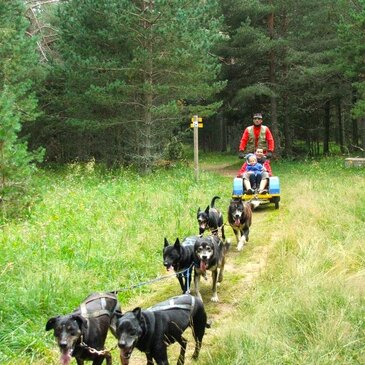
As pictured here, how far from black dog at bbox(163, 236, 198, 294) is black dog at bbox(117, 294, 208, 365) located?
108 centimetres

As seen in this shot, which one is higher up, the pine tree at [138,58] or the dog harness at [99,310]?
the pine tree at [138,58]

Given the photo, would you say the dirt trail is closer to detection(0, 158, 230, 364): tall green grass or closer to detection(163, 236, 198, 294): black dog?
detection(163, 236, 198, 294): black dog

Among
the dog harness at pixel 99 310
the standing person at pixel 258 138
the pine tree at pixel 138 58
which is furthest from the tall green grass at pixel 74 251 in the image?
the pine tree at pixel 138 58

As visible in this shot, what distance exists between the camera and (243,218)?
294 inches

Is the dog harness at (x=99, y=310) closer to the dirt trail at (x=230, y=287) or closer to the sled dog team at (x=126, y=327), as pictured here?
the sled dog team at (x=126, y=327)

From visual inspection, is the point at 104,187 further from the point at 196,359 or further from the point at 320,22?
the point at 320,22

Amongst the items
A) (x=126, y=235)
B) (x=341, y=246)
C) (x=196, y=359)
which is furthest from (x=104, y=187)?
(x=196, y=359)

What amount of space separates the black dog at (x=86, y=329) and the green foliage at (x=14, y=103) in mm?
4303

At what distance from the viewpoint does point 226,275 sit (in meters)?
6.20

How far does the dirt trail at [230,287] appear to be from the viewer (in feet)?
13.6

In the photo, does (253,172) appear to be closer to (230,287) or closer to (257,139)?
(257,139)

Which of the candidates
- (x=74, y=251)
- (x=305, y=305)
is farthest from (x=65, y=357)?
(x=74, y=251)

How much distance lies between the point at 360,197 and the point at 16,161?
6.67 meters

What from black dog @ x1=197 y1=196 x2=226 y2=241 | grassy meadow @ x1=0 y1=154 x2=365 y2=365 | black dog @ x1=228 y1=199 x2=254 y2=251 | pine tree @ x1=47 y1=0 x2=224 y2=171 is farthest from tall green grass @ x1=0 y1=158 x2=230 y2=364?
pine tree @ x1=47 y1=0 x2=224 y2=171
